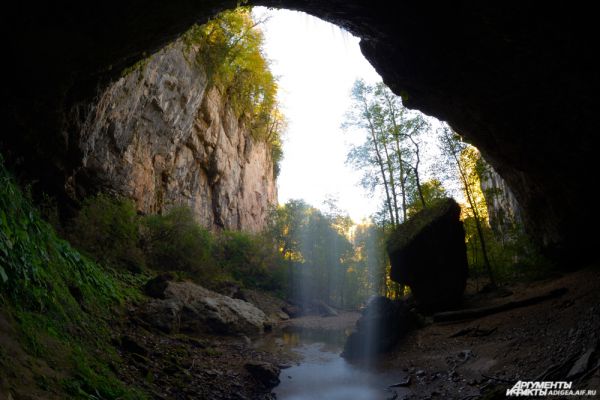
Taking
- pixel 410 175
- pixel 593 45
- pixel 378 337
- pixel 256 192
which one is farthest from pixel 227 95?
pixel 593 45

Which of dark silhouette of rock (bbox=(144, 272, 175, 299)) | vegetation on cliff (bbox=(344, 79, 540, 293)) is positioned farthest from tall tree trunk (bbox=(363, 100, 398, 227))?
dark silhouette of rock (bbox=(144, 272, 175, 299))

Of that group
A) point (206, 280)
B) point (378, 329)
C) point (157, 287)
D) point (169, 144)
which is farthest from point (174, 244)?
point (378, 329)

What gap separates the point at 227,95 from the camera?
89.6 ft

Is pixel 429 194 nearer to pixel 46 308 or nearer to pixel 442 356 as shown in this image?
pixel 442 356

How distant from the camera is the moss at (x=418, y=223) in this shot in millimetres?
11727

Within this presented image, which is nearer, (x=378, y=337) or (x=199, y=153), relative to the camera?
(x=378, y=337)

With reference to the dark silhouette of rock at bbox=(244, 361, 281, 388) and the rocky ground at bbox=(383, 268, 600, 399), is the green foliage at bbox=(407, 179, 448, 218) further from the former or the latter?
the dark silhouette of rock at bbox=(244, 361, 281, 388)

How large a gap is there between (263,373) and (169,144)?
14.7m

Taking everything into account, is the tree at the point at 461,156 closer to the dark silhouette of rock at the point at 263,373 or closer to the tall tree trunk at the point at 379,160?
the tall tree trunk at the point at 379,160

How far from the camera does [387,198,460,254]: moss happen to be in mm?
11727

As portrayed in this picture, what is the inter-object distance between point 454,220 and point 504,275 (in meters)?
5.29

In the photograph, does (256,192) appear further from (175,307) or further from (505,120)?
(505,120)

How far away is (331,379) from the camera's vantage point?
25.7ft

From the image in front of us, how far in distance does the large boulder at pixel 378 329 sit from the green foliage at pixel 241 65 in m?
13.1
